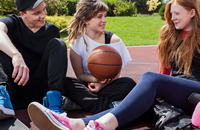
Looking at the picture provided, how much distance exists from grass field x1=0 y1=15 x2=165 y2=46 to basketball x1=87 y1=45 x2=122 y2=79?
27.7 ft

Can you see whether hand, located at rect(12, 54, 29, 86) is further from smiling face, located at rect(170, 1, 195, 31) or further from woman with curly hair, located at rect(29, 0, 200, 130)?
smiling face, located at rect(170, 1, 195, 31)

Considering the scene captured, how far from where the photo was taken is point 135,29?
14.7 m

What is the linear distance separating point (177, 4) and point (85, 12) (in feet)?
4.31

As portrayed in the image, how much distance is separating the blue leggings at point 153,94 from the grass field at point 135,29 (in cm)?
908

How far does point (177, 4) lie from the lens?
2.49 m

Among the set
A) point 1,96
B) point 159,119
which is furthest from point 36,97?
point 159,119

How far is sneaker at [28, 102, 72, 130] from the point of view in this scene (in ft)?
5.93

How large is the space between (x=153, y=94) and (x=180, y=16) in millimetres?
1047

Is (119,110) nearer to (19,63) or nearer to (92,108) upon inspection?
(92,108)

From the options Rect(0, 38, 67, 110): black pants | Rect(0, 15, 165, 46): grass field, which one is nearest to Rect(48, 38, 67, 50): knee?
Rect(0, 38, 67, 110): black pants

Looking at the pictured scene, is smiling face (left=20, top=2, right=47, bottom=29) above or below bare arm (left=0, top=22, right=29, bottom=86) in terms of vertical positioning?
above

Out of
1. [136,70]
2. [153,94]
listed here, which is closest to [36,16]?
[153,94]

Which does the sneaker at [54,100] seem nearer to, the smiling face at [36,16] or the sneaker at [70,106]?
the sneaker at [70,106]

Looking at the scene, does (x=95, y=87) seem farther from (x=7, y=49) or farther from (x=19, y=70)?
(x=7, y=49)
